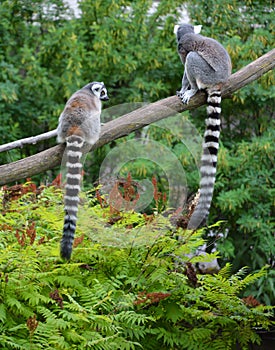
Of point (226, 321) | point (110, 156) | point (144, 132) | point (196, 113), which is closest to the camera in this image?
point (110, 156)

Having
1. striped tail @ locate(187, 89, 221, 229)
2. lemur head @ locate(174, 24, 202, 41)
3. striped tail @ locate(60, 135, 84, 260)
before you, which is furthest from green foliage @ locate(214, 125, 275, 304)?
striped tail @ locate(60, 135, 84, 260)

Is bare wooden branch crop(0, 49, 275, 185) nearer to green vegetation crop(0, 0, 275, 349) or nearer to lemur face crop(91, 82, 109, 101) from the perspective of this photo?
green vegetation crop(0, 0, 275, 349)

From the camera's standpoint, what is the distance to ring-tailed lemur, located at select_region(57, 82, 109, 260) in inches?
116

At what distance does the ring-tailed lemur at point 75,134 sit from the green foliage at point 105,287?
1.34 ft

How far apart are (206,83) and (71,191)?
1218 mm

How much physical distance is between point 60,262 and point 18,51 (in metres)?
3.54

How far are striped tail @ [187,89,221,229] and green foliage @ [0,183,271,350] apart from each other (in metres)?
0.40

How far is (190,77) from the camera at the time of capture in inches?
159

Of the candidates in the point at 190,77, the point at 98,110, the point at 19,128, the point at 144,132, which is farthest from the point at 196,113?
the point at 98,110

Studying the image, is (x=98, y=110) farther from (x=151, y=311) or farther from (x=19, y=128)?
(x=19, y=128)

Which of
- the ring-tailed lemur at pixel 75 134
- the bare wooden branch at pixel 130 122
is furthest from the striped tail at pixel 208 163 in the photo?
the ring-tailed lemur at pixel 75 134

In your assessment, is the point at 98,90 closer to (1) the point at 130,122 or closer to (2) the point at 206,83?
(1) the point at 130,122

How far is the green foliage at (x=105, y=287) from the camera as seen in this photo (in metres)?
3.57

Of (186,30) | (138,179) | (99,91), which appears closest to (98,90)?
(99,91)
